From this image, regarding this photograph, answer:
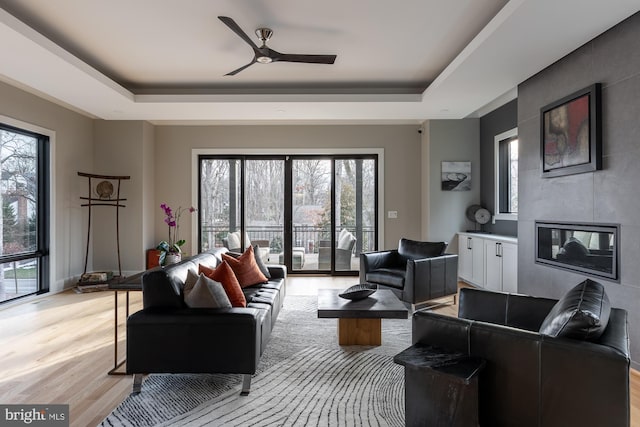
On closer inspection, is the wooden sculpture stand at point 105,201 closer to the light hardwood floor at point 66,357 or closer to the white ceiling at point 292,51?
the white ceiling at point 292,51

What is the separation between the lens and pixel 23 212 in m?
5.02

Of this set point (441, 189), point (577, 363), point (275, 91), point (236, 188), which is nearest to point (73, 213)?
point (236, 188)

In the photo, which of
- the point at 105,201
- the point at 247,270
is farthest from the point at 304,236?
the point at 105,201

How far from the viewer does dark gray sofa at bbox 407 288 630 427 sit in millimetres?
1502

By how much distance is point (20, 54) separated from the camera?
3.43 metres

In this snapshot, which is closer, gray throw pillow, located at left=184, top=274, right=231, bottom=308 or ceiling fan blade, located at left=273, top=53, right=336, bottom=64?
gray throw pillow, located at left=184, top=274, right=231, bottom=308

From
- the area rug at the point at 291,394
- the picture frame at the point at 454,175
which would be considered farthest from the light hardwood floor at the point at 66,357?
the picture frame at the point at 454,175

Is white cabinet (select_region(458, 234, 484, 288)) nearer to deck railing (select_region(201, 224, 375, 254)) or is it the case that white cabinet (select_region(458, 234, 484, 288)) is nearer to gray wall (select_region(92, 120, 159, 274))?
deck railing (select_region(201, 224, 375, 254))

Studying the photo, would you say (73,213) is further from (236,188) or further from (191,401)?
(191,401)

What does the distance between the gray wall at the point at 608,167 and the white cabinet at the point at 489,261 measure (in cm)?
68

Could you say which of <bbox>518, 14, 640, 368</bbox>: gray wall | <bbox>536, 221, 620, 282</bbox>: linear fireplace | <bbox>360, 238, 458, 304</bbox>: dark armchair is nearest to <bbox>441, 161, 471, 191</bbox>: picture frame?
<bbox>360, 238, 458, 304</bbox>: dark armchair

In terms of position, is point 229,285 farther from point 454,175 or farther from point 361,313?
point 454,175

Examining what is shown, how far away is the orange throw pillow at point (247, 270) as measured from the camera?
12.5 feet

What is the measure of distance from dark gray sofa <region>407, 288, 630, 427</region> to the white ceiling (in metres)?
2.28
